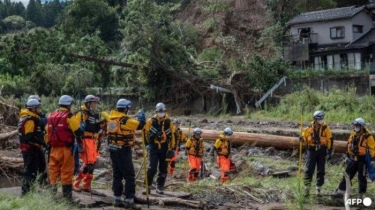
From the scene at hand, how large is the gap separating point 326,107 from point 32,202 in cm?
2008

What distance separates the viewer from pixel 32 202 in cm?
781

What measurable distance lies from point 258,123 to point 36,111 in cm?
1610

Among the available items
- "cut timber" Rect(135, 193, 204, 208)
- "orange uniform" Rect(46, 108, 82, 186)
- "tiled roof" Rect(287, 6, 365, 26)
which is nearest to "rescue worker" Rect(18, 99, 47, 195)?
"orange uniform" Rect(46, 108, 82, 186)

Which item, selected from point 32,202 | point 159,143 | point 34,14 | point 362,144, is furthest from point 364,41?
point 34,14

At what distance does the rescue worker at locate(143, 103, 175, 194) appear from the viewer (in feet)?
35.2

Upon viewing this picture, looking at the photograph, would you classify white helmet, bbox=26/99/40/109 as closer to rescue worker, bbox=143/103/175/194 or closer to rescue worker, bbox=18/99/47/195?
rescue worker, bbox=18/99/47/195

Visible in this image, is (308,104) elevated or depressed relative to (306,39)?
depressed

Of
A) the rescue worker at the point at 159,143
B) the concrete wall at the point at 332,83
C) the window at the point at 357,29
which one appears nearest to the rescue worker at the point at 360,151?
the rescue worker at the point at 159,143

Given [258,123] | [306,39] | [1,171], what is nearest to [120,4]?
[306,39]

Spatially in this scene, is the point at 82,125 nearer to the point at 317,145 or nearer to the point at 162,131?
the point at 162,131

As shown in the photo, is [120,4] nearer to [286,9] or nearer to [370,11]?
[286,9]

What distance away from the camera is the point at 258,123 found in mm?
24328

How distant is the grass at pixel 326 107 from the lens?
24470mm

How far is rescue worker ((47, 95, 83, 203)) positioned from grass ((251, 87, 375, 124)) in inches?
668
